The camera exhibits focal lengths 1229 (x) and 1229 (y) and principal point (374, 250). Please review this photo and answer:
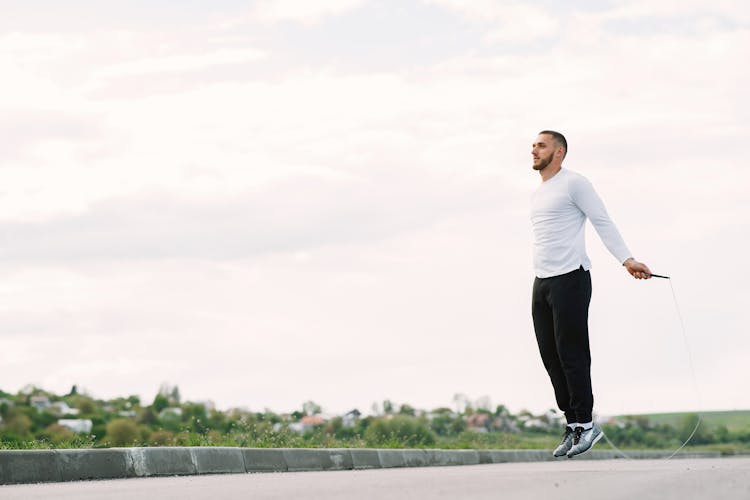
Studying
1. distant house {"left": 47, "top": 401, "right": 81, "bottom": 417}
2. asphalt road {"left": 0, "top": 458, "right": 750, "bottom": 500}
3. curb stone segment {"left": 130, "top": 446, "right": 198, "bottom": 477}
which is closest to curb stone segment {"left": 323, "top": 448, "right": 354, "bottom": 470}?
curb stone segment {"left": 130, "top": 446, "right": 198, "bottom": 477}

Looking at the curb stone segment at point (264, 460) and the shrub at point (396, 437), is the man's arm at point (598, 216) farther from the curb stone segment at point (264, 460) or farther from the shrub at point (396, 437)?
the shrub at point (396, 437)

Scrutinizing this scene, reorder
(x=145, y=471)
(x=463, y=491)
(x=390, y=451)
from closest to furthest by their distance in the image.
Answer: (x=463, y=491)
(x=145, y=471)
(x=390, y=451)

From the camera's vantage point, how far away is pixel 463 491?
21.0ft

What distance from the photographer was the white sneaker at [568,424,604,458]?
847cm

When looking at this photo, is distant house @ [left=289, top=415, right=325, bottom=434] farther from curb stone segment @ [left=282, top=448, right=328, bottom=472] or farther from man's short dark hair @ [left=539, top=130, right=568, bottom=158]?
man's short dark hair @ [left=539, top=130, right=568, bottom=158]

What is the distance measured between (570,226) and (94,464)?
377 cm

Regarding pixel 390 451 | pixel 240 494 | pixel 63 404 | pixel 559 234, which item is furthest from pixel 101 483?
pixel 63 404

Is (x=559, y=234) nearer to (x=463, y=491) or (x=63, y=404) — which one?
(x=463, y=491)

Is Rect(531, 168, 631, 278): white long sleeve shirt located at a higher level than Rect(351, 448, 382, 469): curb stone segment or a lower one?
higher

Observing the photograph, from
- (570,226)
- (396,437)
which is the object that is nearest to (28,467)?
(570,226)

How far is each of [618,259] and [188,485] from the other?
3.37m

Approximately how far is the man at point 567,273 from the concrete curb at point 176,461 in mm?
2819

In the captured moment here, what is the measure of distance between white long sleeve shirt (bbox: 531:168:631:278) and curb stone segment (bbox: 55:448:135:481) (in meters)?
3.29

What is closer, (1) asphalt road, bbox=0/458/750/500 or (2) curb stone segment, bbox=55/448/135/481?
(1) asphalt road, bbox=0/458/750/500
